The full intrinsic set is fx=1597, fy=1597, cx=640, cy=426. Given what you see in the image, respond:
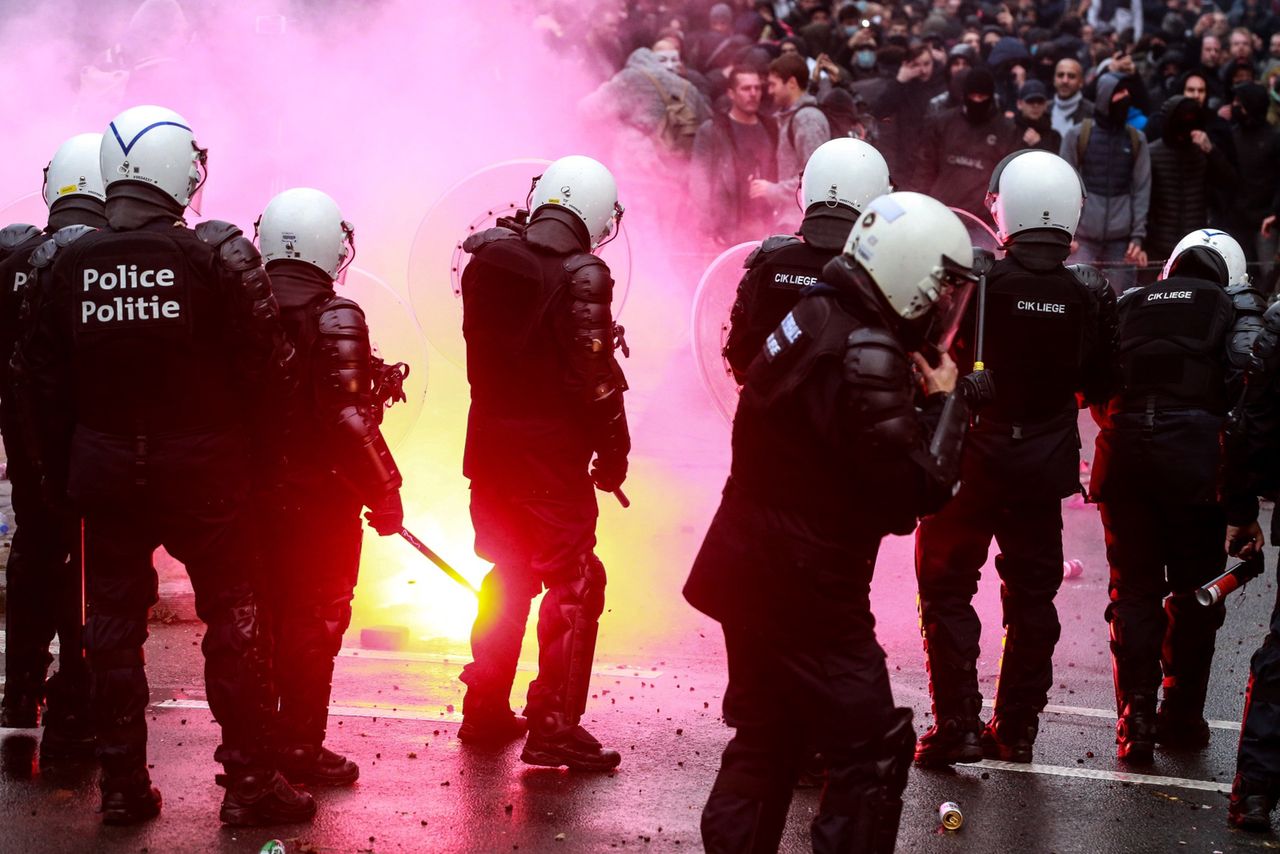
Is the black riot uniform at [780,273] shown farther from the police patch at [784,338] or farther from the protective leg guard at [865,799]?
the protective leg guard at [865,799]

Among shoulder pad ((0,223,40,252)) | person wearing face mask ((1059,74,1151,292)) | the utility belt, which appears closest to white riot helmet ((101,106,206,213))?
shoulder pad ((0,223,40,252))

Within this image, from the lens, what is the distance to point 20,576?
5.73 metres

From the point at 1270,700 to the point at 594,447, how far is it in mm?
2402

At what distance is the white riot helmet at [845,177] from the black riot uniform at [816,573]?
1.46 meters

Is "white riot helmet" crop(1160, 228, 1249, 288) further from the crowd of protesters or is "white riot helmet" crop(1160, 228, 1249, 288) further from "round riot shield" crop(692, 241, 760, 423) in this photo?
the crowd of protesters

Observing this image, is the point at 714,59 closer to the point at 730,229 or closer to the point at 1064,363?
the point at 730,229

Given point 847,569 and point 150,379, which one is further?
point 150,379

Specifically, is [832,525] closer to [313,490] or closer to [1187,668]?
[313,490]

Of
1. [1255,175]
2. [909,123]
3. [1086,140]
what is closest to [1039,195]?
[1086,140]

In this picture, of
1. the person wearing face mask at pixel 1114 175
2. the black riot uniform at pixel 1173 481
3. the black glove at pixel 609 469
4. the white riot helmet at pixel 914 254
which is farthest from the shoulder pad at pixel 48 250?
the person wearing face mask at pixel 1114 175

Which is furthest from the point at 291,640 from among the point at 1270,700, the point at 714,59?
the point at 714,59

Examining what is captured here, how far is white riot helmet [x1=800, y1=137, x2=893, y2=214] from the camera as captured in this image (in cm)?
553

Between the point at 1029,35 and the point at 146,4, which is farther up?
the point at 1029,35

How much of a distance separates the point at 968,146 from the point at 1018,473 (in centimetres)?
611
